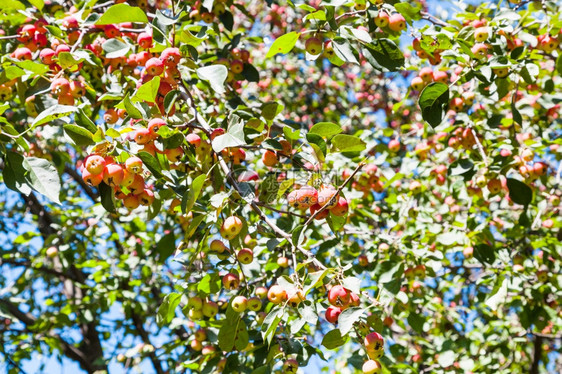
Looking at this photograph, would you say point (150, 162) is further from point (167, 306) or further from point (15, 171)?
point (167, 306)

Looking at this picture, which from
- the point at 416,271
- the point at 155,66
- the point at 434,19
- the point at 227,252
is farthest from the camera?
the point at 416,271

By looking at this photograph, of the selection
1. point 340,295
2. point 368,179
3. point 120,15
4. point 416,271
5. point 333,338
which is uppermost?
point 120,15

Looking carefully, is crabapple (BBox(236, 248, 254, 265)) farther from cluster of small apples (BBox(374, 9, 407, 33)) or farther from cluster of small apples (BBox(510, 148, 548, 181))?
cluster of small apples (BBox(510, 148, 548, 181))

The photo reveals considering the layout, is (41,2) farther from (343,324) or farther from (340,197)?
(343,324)

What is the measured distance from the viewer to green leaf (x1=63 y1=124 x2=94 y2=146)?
1.43 m

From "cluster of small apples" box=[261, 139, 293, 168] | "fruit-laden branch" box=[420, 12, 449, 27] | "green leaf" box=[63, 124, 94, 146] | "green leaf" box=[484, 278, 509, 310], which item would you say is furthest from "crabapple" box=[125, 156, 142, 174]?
"green leaf" box=[484, 278, 509, 310]

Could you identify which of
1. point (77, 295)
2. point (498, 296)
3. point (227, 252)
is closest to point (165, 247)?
point (227, 252)

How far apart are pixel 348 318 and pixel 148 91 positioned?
85 cm

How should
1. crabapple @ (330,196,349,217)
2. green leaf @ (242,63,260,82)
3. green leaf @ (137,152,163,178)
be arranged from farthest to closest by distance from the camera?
green leaf @ (242,63,260,82) → crabapple @ (330,196,349,217) → green leaf @ (137,152,163,178)

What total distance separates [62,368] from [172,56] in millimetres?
3011

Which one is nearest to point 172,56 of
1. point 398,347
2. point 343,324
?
point 343,324

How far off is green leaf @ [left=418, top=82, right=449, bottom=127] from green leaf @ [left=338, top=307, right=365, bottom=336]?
2.53ft

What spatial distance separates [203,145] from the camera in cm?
176

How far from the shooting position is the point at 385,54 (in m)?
1.75
